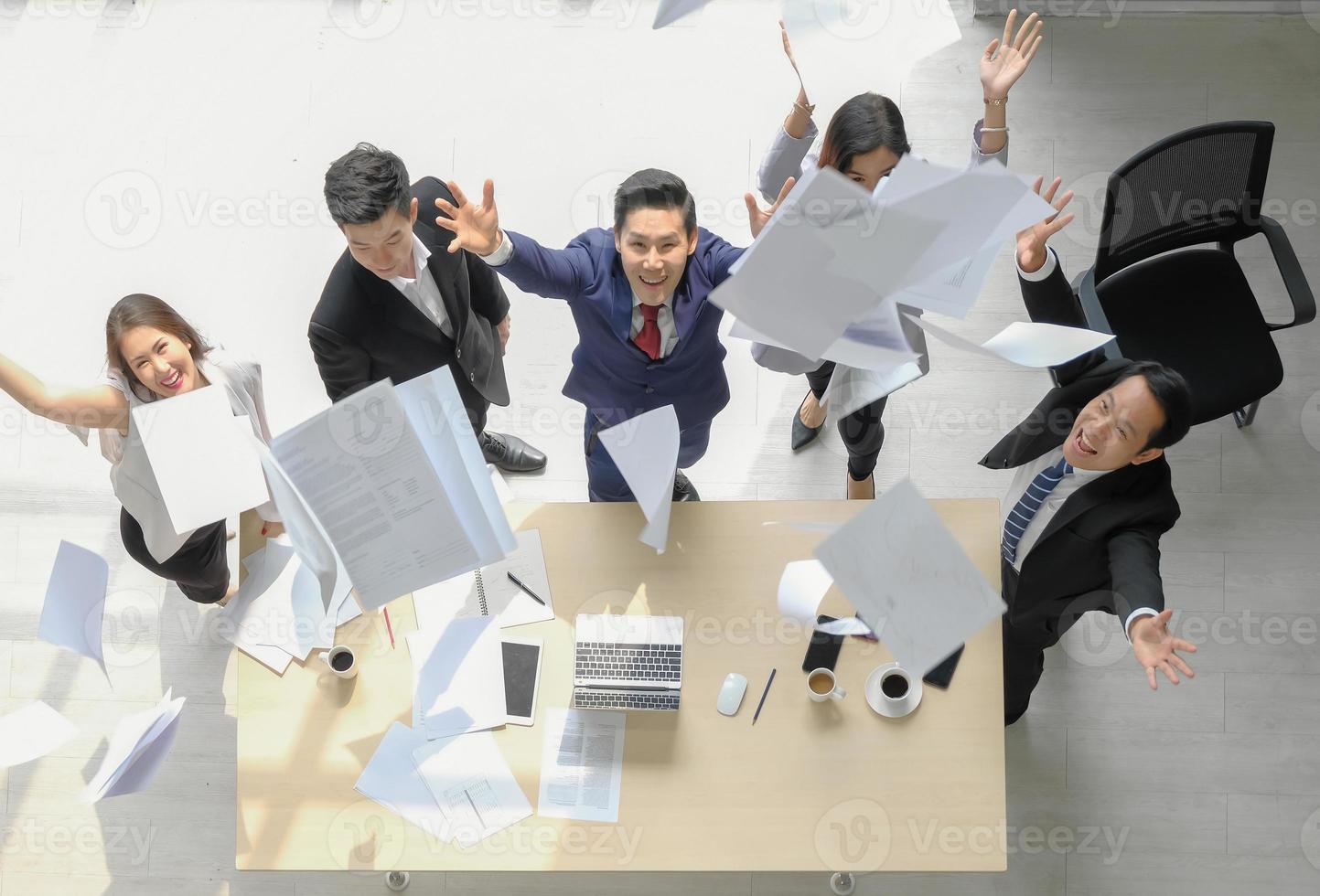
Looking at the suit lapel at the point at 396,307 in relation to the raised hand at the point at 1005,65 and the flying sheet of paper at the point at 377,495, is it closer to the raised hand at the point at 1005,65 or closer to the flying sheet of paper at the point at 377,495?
the flying sheet of paper at the point at 377,495

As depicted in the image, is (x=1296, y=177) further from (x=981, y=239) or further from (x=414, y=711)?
(x=414, y=711)

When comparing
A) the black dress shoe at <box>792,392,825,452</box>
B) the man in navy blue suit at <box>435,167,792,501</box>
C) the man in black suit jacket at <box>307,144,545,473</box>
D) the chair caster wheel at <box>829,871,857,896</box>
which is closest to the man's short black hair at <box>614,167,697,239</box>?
the man in navy blue suit at <box>435,167,792,501</box>

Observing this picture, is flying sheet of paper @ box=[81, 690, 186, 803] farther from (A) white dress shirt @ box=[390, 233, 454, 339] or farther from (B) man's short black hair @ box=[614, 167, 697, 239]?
(B) man's short black hair @ box=[614, 167, 697, 239]

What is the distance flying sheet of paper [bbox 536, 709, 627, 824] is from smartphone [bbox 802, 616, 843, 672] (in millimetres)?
426

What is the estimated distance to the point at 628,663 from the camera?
2303mm

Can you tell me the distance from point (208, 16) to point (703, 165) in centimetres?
181

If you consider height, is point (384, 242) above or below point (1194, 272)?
above

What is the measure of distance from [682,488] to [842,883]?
116 centimetres

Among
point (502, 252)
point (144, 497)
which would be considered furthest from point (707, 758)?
point (144, 497)

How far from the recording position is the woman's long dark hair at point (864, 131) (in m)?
2.34

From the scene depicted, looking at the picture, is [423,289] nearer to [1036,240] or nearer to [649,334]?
[649,334]

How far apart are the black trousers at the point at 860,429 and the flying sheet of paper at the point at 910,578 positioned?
3.19 ft

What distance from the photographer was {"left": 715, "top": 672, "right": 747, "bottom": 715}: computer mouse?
2.28 meters

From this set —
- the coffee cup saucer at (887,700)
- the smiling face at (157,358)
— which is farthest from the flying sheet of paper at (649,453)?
the smiling face at (157,358)
